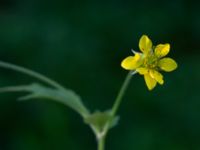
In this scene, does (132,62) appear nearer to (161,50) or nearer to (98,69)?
(161,50)

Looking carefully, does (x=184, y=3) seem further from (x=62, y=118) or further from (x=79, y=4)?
(x=62, y=118)

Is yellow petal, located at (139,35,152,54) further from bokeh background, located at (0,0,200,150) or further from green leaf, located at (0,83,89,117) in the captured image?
bokeh background, located at (0,0,200,150)

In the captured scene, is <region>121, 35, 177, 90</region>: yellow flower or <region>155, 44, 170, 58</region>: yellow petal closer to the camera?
<region>121, 35, 177, 90</region>: yellow flower

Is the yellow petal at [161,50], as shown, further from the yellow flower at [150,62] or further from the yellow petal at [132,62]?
the yellow petal at [132,62]

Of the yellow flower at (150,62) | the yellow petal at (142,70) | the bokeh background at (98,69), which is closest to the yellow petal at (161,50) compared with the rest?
the yellow flower at (150,62)

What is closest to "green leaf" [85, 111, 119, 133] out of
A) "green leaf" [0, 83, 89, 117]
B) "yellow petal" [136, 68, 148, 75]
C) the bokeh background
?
"green leaf" [0, 83, 89, 117]

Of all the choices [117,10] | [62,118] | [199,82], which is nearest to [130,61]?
[62,118]
